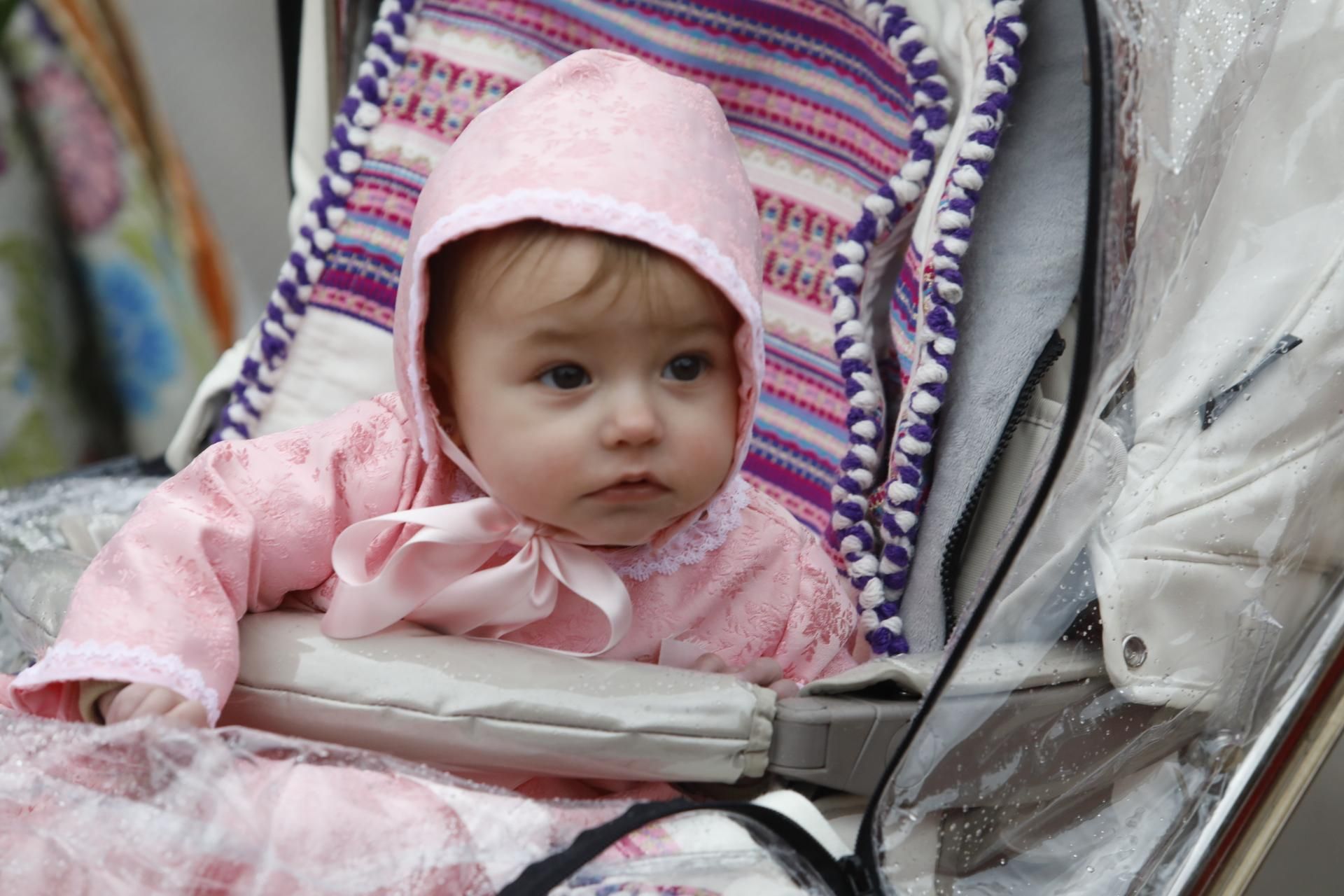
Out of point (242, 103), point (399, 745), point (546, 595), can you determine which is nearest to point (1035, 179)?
point (546, 595)

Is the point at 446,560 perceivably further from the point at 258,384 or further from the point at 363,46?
the point at 363,46

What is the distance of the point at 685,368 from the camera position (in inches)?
29.5

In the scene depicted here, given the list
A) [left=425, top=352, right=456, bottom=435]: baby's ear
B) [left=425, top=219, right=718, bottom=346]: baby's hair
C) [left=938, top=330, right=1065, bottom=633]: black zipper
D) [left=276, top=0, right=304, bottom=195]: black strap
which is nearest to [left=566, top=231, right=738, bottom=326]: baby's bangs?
[left=425, top=219, right=718, bottom=346]: baby's hair

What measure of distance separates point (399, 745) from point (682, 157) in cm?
36

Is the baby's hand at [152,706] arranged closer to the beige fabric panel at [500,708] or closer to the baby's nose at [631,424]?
the beige fabric panel at [500,708]

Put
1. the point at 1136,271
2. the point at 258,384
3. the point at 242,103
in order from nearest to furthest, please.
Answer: the point at 1136,271 < the point at 258,384 < the point at 242,103

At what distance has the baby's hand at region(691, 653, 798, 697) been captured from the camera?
797mm

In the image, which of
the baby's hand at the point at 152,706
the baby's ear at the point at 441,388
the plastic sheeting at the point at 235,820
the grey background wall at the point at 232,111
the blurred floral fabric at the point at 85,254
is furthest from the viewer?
the grey background wall at the point at 232,111

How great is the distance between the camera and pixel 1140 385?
0.64m

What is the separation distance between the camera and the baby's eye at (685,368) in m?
0.74

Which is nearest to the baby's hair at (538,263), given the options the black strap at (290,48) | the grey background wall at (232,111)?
the black strap at (290,48)

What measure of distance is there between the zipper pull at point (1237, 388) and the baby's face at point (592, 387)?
0.27 m

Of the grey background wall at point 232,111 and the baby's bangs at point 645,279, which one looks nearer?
the baby's bangs at point 645,279

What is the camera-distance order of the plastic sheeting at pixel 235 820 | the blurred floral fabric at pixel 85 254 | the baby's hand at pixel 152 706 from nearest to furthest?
the plastic sheeting at pixel 235 820
the baby's hand at pixel 152 706
the blurred floral fabric at pixel 85 254
